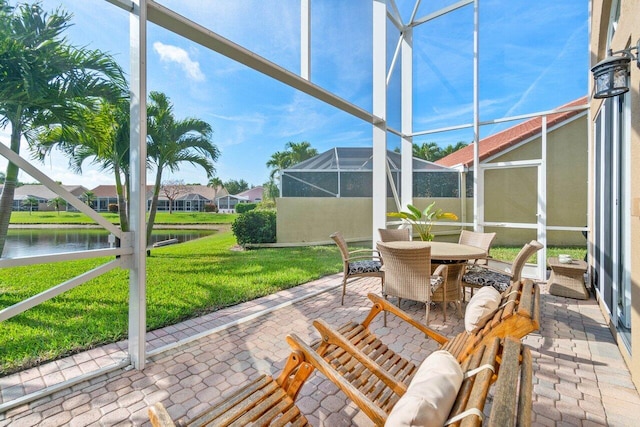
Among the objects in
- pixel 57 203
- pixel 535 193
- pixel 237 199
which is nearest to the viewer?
pixel 57 203

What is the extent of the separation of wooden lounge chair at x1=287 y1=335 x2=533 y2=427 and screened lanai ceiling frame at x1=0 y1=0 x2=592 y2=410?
6.18 feet

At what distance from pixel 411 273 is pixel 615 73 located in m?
2.64

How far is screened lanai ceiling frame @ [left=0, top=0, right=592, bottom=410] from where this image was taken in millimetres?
2689

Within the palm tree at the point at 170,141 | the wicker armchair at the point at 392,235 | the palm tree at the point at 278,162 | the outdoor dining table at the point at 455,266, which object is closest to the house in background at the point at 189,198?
the palm tree at the point at 170,141

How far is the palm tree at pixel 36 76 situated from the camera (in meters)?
2.38

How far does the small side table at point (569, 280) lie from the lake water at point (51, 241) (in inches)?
252

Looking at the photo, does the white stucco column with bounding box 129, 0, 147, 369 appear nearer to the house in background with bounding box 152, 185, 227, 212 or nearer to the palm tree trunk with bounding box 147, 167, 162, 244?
the palm tree trunk with bounding box 147, 167, 162, 244

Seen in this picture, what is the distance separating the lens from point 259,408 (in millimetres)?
1604

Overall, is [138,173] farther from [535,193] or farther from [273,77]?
Result: [535,193]

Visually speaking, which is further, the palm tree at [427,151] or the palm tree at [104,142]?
the palm tree at [427,151]

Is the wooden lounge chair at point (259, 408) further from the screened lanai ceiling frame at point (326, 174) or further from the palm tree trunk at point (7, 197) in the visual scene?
the screened lanai ceiling frame at point (326, 174)

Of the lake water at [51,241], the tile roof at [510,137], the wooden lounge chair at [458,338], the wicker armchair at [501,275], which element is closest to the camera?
the wooden lounge chair at [458,338]

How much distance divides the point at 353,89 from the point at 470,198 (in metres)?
4.51

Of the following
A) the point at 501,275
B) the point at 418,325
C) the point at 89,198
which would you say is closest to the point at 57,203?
the point at 89,198
